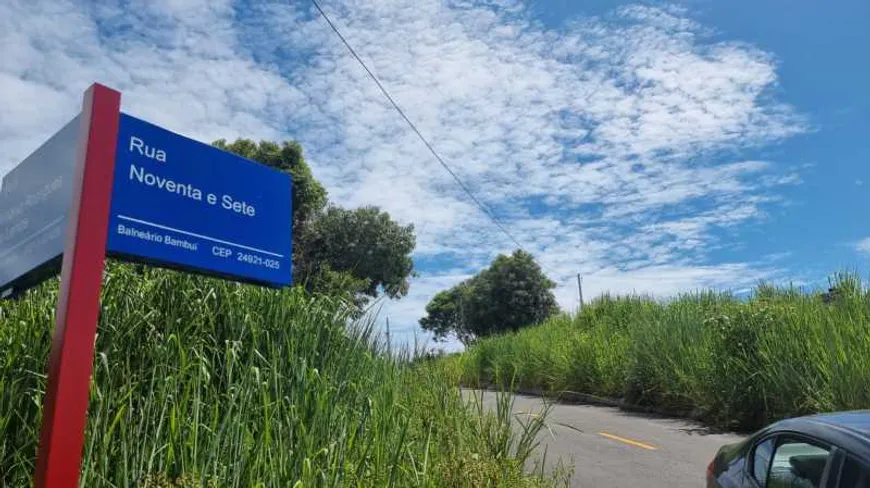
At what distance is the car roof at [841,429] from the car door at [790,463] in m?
0.05

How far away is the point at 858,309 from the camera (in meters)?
10.8

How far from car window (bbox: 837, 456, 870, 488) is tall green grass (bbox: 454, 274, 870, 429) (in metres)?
3.08

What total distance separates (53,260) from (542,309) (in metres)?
39.4

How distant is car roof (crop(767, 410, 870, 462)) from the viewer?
11.5 feet

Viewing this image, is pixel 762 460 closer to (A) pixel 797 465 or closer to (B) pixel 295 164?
(A) pixel 797 465

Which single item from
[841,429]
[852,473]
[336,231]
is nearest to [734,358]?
[841,429]

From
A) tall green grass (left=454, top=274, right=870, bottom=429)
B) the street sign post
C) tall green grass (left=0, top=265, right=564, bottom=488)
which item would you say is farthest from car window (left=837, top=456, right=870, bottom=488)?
the street sign post

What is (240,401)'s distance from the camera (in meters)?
4.11

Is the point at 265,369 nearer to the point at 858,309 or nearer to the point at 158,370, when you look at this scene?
the point at 158,370

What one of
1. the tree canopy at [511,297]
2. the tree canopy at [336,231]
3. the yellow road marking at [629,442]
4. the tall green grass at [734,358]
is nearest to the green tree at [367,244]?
the tree canopy at [336,231]

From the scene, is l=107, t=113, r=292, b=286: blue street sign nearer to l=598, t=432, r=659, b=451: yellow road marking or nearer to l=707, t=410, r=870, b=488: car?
l=707, t=410, r=870, b=488: car

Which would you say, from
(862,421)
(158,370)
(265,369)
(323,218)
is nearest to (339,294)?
(265,369)

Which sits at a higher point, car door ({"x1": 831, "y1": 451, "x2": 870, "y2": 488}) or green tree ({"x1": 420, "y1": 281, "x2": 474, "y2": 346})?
green tree ({"x1": 420, "y1": 281, "x2": 474, "y2": 346})

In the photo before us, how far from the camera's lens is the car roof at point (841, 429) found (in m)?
3.49
